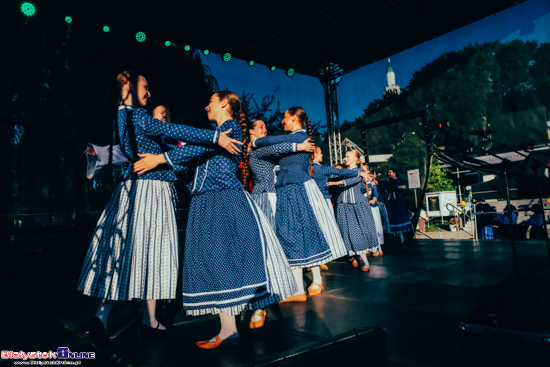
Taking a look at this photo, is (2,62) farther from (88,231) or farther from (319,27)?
(319,27)

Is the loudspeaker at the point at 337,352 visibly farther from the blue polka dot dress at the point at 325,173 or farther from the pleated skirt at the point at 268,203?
the blue polka dot dress at the point at 325,173

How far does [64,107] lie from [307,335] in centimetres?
522

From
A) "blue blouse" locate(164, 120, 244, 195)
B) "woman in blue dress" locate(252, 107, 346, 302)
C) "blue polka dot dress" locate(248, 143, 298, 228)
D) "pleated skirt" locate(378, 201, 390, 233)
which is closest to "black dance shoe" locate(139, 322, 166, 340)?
"blue blouse" locate(164, 120, 244, 195)

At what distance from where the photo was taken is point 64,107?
527 cm

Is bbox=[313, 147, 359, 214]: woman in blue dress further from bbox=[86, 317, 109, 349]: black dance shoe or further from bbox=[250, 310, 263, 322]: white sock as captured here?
bbox=[86, 317, 109, 349]: black dance shoe

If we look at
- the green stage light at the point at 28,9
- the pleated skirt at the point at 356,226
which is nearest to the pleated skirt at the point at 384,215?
the pleated skirt at the point at 356,226

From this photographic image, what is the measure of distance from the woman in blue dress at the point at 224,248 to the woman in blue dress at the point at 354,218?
273 centimetres

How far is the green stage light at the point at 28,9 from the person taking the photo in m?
4.63

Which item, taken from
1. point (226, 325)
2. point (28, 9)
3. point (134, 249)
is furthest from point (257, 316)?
point (28, 9)

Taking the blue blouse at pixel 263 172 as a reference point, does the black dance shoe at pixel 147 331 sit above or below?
below

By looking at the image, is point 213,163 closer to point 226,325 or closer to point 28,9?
point 226,325

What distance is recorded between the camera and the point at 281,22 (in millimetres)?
6305

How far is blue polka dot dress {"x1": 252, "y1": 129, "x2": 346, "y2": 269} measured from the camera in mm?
2854

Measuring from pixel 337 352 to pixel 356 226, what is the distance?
3718mm
